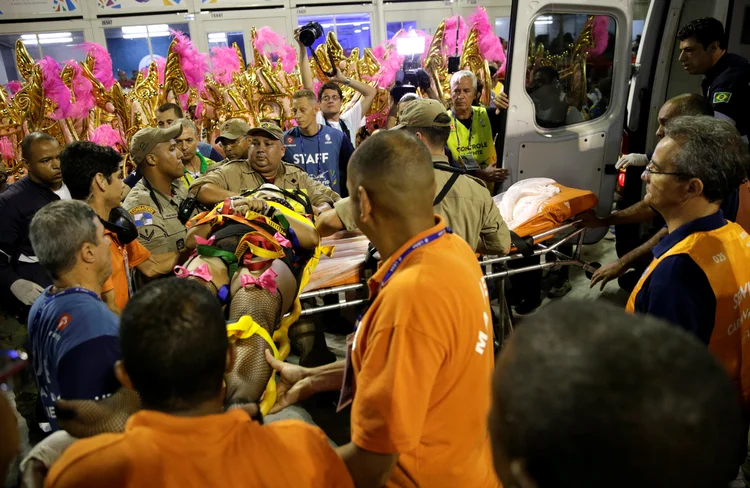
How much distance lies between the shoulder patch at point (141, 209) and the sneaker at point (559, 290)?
336cm

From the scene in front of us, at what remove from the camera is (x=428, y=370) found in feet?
3.79

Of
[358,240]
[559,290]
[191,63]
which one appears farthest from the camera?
[191,63]

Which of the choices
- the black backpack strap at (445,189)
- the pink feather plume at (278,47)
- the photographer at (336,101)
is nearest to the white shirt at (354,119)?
the photographer at (336,101)

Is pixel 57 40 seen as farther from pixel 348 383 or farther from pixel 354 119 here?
pixel 348 383

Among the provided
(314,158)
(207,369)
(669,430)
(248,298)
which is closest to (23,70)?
(314,158)

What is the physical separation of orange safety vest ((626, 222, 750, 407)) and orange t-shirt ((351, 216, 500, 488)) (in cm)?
91

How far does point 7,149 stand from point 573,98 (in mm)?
5876

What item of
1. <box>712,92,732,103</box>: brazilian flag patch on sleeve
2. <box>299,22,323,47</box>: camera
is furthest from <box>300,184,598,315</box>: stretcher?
<box>299,22,323,47</box>: camera

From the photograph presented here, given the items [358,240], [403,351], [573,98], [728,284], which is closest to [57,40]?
[358,240]

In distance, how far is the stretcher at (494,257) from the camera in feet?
10.2

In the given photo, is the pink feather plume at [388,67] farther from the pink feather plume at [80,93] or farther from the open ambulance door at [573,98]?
the pink feather plume at [80,93]

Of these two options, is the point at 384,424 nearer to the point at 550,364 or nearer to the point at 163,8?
the point at 550,364

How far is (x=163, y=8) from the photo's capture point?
370 inches

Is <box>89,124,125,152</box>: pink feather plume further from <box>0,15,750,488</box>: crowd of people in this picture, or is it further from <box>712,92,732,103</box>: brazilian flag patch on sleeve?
<box>712,92,732,103</box>: brazilian flag patch on sleeve
